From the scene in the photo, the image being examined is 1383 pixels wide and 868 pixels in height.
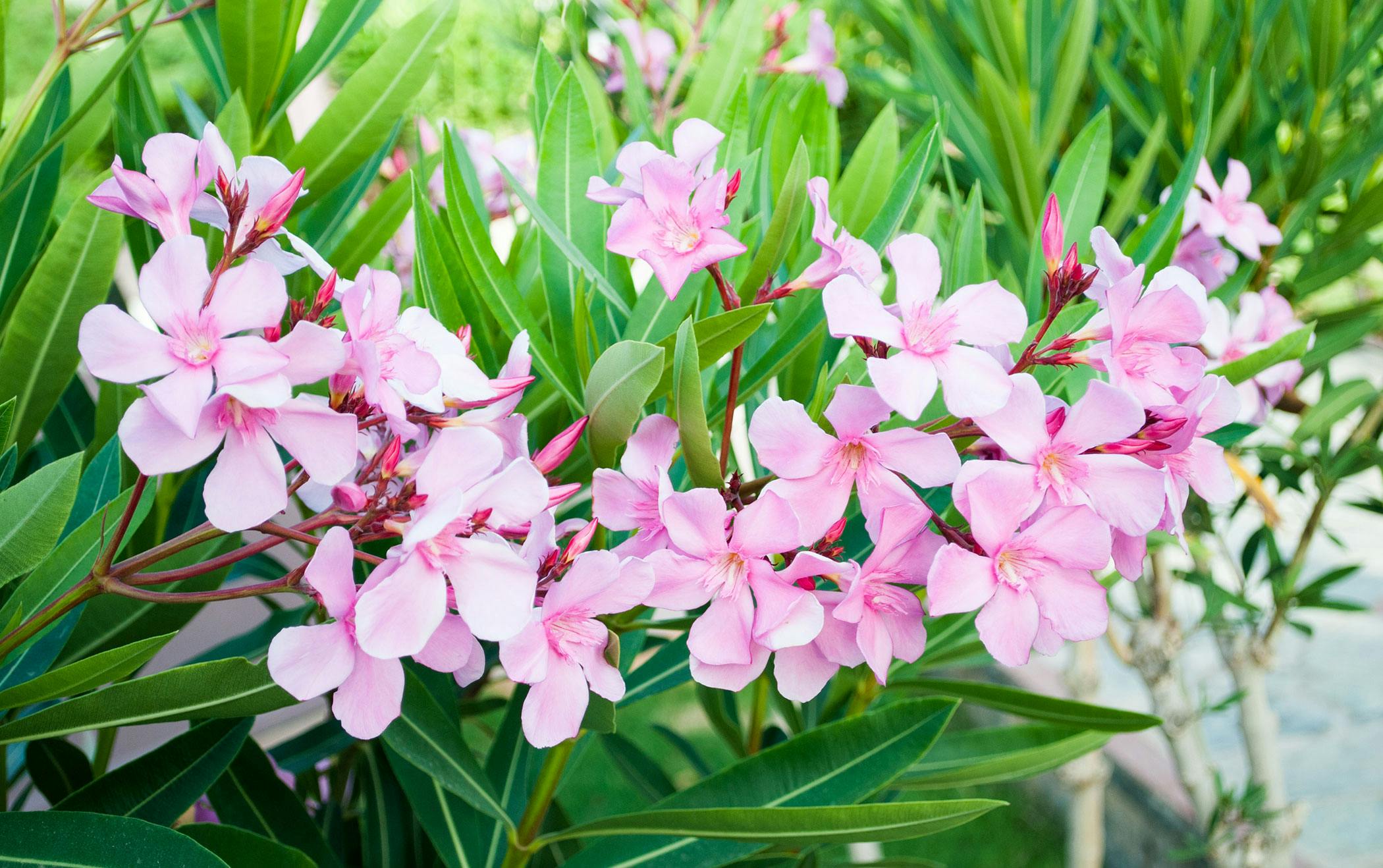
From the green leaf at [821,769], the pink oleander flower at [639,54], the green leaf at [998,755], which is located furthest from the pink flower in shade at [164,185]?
the pink oleander flower at [639,54]

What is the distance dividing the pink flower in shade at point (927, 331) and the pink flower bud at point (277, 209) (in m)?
0.24

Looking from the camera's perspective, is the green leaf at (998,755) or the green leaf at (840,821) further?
the green leaf at (998,755)

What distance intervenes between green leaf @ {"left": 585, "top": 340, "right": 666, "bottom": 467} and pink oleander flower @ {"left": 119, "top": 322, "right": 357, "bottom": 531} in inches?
4.9

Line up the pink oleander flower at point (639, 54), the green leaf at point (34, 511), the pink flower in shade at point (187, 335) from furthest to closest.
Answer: the pink oleander flower at point (639, 54)
the green leaf at point (34, 511)
the pink flower in shade at point (187, 335)

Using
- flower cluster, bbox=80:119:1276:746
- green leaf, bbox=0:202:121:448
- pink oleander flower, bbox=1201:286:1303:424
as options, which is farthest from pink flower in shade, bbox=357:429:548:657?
pink oleander flower, bbox=1201:286:1303:424

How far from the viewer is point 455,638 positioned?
1.34 ft

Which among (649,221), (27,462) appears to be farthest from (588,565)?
(27,462)

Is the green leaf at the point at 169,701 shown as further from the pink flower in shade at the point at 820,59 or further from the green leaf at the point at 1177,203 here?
the pink flower in shade at the point at 820,59

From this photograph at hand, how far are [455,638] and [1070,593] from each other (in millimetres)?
274

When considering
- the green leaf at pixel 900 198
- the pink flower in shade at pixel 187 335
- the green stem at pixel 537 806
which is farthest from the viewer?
the green stem at pixel 537 806

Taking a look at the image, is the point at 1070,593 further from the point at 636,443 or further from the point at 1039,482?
the point at 636,443

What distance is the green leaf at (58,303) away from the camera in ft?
1.94

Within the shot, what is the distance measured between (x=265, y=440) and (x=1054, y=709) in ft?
1.90

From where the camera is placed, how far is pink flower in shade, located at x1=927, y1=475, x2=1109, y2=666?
0.41 meters
